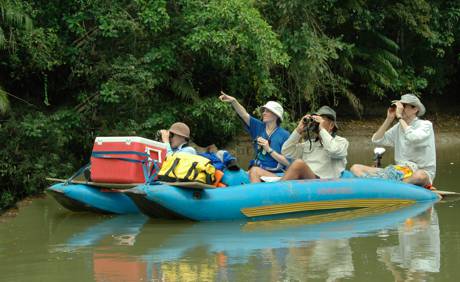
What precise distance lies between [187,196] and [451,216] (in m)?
2.79

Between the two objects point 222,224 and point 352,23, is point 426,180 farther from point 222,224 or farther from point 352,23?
point 352,23

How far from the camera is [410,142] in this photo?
9695 millimetres

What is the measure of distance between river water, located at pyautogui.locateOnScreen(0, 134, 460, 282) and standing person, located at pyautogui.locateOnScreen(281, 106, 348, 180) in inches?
22.2

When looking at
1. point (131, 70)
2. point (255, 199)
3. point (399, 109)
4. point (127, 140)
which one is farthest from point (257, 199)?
point (131, 70)

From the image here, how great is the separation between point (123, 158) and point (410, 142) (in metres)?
3.22

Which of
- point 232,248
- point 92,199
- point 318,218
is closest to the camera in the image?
point 232,248

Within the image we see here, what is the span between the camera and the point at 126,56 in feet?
42.7

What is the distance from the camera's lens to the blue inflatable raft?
8562 mm

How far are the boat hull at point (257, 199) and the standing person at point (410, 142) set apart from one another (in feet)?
2.14

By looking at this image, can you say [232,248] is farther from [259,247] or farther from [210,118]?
[210,118]

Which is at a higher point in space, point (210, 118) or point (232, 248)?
point (210, 118)

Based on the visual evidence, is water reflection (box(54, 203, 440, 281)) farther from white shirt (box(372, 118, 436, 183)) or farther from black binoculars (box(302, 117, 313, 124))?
black binoculars (box(302, 117, 313, 124))

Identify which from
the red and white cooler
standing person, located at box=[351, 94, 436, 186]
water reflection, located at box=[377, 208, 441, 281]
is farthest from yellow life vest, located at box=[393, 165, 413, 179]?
the red and white cooler

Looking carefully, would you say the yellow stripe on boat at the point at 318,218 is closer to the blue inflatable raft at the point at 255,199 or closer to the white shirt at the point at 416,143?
the blue inflatable raft at the point at 255,199
